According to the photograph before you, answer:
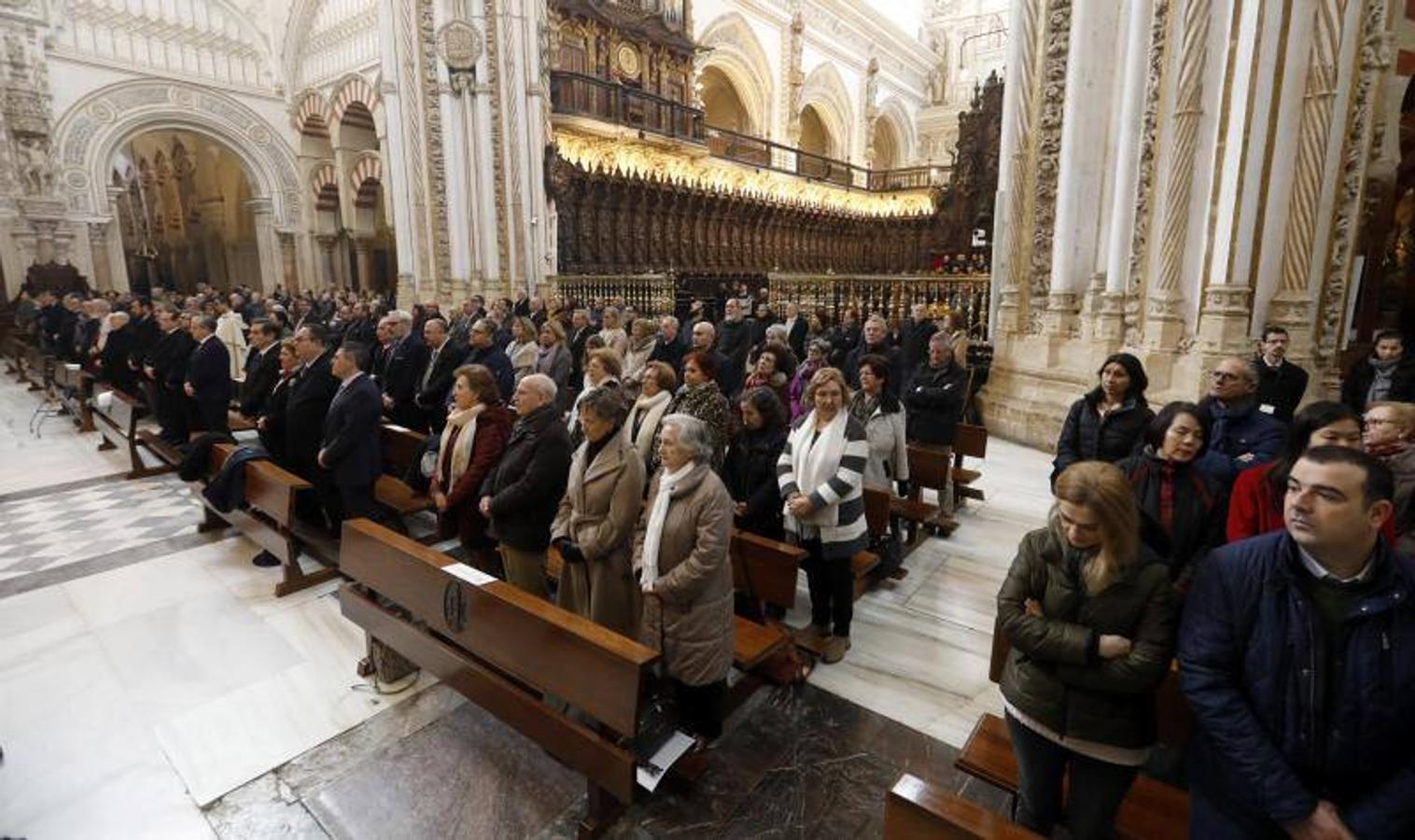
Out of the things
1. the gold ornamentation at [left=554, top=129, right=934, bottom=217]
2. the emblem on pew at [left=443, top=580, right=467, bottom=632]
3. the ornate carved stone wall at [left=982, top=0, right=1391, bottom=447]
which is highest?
the gold ornamentation at [left=554, top=129, right=934, bottom=217]

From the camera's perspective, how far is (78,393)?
8.09m

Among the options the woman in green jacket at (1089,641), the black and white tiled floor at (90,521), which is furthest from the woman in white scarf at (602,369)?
the black and white tiled floor at (90,521)

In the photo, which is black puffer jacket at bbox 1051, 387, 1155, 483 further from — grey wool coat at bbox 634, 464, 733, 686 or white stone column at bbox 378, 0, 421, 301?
white stone column at bbox 378, 0, 421, 301

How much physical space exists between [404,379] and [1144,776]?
603cm

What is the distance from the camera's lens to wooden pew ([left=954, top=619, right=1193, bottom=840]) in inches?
75.8

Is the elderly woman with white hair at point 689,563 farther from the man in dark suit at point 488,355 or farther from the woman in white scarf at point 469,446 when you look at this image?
the man in dark suit at point 488,355

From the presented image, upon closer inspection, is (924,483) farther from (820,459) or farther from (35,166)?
(35,166)

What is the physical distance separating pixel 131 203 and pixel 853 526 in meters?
31.3

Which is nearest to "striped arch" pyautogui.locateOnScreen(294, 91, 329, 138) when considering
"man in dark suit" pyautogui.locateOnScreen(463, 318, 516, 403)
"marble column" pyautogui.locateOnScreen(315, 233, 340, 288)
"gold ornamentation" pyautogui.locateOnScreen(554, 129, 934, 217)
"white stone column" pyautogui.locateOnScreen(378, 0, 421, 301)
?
"marble column" pyautogui.locateOnScreen(315, 233, 340, 288)

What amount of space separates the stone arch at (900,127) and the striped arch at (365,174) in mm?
18309

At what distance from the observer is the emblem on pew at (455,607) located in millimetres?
2684

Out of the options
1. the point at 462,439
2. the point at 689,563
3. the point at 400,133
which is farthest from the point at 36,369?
the point at 689,563

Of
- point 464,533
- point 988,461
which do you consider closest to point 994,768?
point 464,533

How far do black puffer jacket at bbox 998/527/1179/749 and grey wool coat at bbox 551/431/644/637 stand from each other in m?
1.47
